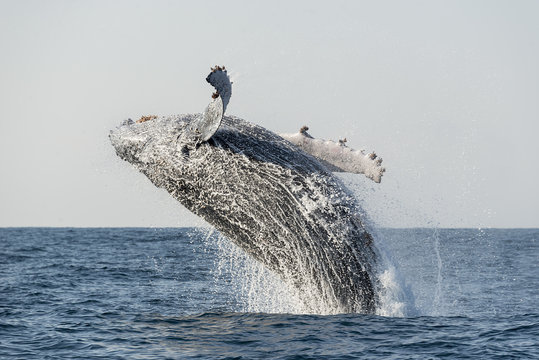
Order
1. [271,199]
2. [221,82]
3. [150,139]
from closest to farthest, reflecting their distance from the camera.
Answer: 1. [221,82]
2. [271,199]
3. [150,139]

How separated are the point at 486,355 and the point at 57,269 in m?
23.6

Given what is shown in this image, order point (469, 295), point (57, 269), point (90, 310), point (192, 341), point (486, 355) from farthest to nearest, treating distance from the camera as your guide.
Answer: point (57, 269)
point (469, 295)
point (90, 310)
point (192, 341)
point (486, 355)

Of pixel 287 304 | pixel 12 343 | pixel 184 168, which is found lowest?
pixel 12 343

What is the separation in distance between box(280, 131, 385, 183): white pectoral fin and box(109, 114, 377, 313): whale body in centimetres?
60

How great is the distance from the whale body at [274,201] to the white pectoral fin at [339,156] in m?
0.60

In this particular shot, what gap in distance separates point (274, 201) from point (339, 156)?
5.97 feet

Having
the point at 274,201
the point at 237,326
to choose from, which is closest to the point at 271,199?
the point at 274,201

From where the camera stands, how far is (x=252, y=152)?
36.5ft

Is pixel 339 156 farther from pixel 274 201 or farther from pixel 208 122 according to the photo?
pixel 208 122

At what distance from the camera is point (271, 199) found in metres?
11.1

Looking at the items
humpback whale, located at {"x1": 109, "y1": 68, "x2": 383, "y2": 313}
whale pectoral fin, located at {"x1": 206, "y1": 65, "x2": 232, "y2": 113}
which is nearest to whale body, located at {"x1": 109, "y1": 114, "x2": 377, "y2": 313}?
humpback whale, located at {"x1": 109, "y1": 68, "x2": 383, "y2": 313}

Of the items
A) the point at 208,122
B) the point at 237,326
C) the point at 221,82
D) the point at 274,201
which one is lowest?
the point at 237,326

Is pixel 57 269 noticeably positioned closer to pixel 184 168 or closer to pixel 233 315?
pixel 233 315

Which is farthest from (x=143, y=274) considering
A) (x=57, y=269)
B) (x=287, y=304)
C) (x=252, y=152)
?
(x=252, y=152)
